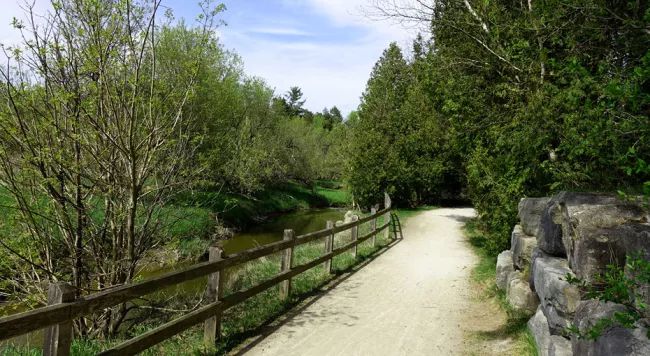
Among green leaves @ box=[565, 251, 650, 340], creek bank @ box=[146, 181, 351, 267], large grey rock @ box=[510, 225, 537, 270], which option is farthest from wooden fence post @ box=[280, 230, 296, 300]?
green leaves @ box=[565, 251, 650, 340]

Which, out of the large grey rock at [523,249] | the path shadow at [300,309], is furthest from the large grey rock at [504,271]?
the path shadow at [300,309]

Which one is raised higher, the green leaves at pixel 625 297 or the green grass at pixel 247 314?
the green leaves at pixel 625 297

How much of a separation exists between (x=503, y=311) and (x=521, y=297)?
877mm

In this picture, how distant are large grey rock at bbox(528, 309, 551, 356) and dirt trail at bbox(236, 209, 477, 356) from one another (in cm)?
95

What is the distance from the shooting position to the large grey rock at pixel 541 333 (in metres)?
4.52

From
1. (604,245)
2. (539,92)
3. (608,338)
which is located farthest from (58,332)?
(539,92)

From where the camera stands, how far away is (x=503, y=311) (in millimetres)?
6953

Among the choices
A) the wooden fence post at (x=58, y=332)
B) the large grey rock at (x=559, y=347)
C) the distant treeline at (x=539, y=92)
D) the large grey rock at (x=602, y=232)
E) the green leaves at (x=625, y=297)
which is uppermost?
the distant treeline at (x=539, y=92)

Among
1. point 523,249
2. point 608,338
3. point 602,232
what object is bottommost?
point 523,249

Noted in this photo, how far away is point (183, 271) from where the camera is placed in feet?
15.4

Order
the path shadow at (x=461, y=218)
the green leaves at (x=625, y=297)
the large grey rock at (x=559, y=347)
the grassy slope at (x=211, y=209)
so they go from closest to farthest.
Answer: the green leaves at (x=625, y=297), the large grey rock at (x=559, y=347), the grassy slope at (x=211, y=209), the path shadow at (x=461, y=218)

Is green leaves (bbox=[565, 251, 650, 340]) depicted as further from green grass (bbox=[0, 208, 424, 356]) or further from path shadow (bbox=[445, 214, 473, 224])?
path shadow (bbox=[445, 214, 473, 224])

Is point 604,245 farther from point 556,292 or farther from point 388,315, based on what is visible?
point 388,315

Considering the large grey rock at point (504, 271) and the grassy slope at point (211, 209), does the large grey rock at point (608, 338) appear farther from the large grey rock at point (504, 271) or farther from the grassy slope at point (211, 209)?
the grassy slope at point (211, 209)
